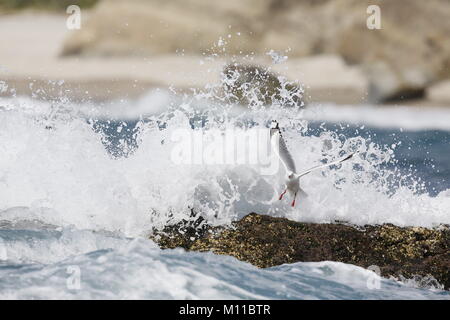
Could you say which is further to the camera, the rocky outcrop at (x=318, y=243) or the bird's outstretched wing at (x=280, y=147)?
the bird's outstretched wing at (x=280, y=147)

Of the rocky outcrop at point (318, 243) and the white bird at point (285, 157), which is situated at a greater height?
the white bird at point (285, 157)

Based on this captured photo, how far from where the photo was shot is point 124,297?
4789 millimetres

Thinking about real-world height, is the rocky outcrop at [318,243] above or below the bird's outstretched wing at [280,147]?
below

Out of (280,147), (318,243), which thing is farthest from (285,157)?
(318,243)

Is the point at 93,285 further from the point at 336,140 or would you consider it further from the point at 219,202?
the point at 336,140

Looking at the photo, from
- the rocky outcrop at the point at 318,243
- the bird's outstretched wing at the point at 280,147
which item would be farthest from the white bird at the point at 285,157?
the rocky outcrop at the point at 318,243

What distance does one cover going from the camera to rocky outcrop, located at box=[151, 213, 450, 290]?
243 inches

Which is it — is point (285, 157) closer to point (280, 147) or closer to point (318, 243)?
point (280, 147)

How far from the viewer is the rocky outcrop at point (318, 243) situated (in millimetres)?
6176

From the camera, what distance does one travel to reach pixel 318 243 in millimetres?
6344

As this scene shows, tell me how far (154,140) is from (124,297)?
10.1ft

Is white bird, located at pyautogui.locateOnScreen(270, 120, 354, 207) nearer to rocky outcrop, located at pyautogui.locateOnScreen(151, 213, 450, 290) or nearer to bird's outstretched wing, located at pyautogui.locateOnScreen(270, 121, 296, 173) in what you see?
bird's outstretched wing, located at pyautogui.locateOnScreen(270, 121, 296, 173)

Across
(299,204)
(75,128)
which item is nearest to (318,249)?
(299,204)

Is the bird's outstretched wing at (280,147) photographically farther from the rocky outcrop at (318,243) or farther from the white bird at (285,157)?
the rocky outcrop at (318,243)
